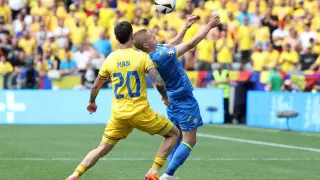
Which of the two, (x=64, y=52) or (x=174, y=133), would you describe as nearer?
(x=174, y=133)

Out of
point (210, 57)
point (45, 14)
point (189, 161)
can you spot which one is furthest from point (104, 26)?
point (189, 161)

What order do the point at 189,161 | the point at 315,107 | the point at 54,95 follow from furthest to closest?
the point at 54,95, the point at 315,107, the point at 189,161

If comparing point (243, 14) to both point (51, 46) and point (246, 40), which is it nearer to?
point (246, 40)

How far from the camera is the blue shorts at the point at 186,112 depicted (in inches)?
453

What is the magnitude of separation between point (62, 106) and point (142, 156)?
9.96 m

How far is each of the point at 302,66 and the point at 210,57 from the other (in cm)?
286

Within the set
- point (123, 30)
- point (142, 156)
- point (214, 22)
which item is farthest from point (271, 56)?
point (123, 30)

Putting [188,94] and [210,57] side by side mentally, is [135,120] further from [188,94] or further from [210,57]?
[210,57]

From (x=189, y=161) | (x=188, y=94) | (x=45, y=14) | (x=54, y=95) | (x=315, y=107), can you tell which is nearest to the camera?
(x=188, y=94)

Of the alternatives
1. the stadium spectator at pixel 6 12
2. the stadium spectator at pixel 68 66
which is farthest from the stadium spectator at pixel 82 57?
the stadium spectator at pixel 6 12

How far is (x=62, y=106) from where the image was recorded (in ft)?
83.0

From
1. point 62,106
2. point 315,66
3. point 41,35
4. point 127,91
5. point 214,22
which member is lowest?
point 62,106

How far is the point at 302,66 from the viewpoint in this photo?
25938 millimetres

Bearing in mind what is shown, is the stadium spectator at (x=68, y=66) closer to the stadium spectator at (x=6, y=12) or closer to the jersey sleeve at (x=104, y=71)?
the stadium spectator at (x=6, y=12)
